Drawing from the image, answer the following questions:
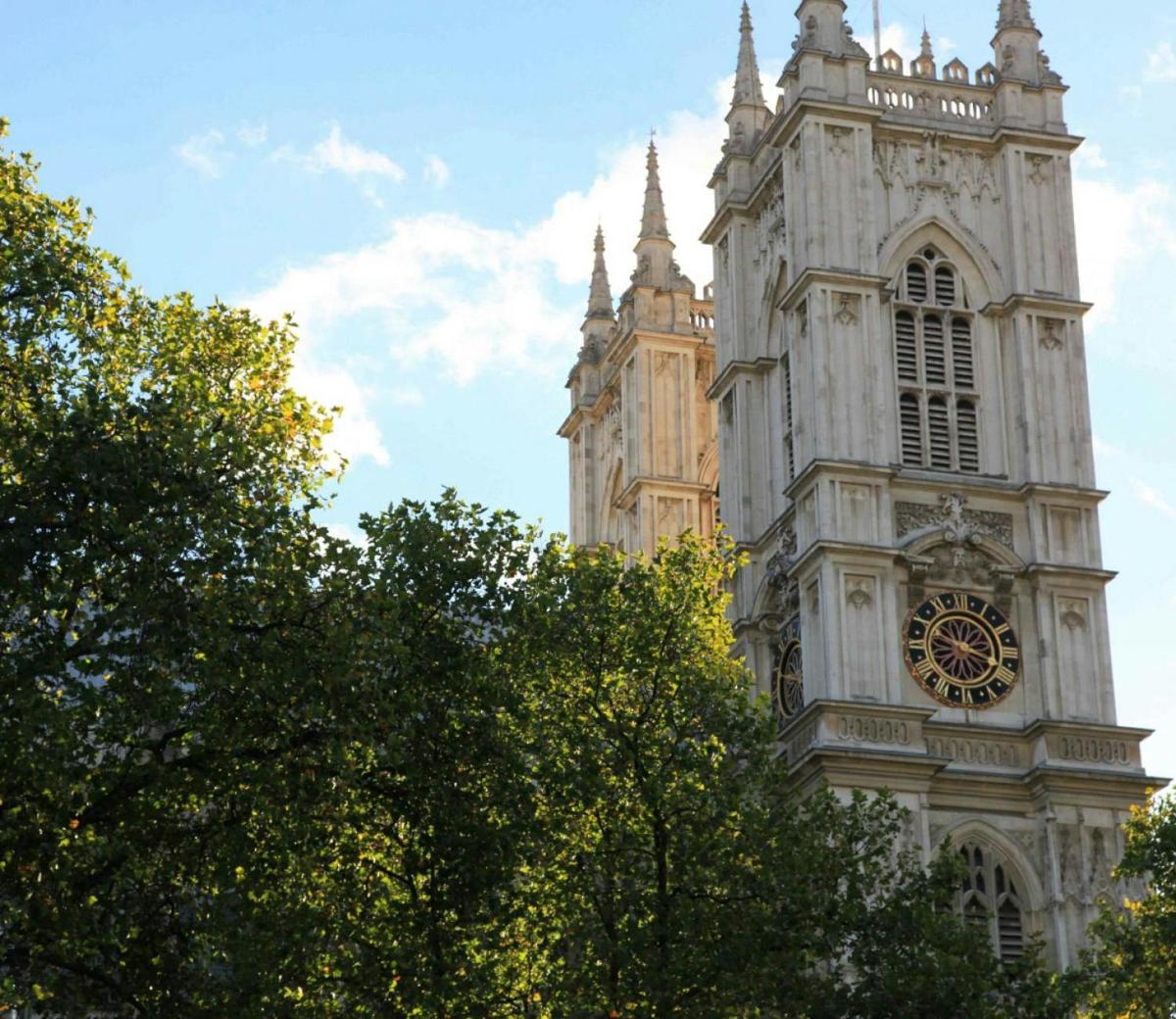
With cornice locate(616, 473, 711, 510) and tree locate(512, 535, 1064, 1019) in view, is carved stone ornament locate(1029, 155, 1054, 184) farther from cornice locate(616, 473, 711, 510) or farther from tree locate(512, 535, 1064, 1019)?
tree locate(512, 535, 1064, 1019)

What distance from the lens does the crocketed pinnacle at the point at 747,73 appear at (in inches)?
2388

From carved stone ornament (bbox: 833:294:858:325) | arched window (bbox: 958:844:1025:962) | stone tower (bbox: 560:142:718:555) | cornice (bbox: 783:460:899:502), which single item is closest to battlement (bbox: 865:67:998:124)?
carved stone ornament (bbox: 833:294:858:325)

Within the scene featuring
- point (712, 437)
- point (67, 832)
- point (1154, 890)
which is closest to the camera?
point (67, 832)

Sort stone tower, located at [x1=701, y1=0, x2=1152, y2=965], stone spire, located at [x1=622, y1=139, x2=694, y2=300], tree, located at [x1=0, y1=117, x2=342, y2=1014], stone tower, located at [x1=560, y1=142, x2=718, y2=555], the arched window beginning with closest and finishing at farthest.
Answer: tree, located at [x1=0, y1=117, x2=342, y2=1014] → the arched window → stone tower, located at [x1=701, y1=0, x2=1152, y2=965] → stone tower, located at [x1=560, y1=142, x2=718, y2=555] → stone spire, located at [x1=622, y1=139, x2=694, y2=300]

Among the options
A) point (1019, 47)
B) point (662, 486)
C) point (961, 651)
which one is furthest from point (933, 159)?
point (662, 486)

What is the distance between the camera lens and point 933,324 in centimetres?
5459

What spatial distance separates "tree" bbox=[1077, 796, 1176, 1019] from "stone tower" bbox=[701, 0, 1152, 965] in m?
6.45

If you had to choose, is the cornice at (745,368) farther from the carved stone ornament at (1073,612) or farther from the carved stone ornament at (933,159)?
the carved stone ornament at (1073,612)

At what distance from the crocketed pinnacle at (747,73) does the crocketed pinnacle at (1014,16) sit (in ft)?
20.2

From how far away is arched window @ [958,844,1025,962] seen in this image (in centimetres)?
4891

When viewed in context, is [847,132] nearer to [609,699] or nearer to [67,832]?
[609,699]

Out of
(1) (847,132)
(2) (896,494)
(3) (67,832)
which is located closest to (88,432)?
(3) (67,832)

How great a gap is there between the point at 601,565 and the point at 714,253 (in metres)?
21.5

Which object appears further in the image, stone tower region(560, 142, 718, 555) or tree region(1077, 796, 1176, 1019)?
stone tower region(560, 142, 718, 555)
